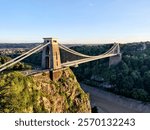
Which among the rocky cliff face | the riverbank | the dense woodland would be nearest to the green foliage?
the rocky cliff face

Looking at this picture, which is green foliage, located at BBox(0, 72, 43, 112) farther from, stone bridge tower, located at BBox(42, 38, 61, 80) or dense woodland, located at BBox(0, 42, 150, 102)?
dense woodland, located at BBox(0, 42, 150, 102)

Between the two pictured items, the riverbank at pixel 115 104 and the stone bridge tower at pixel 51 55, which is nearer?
the stone bridge tower at pixel 51 55

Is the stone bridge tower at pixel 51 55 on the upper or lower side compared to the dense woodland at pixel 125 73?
upper

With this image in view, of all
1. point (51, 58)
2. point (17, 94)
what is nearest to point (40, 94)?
point (17, 94)

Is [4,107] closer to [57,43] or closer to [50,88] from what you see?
[50,88]

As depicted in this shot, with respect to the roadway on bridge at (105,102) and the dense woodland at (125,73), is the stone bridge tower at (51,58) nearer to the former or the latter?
the dense woodland at (125,73)

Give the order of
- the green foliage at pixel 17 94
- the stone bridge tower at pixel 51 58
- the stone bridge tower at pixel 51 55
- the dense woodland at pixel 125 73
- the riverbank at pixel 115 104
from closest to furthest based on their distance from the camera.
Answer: the green foliage at pixel 17 94, the stone bridge tower at pixel 51 58, the stone bridge tower at pixel 51 55, the riverbank at pixel 115 104, the dense woodland at pixel 125 73

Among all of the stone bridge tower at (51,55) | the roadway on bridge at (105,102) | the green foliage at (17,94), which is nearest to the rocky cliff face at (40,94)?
the green foliage at (17,94)

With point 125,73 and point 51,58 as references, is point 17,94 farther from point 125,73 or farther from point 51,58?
point 125,73
